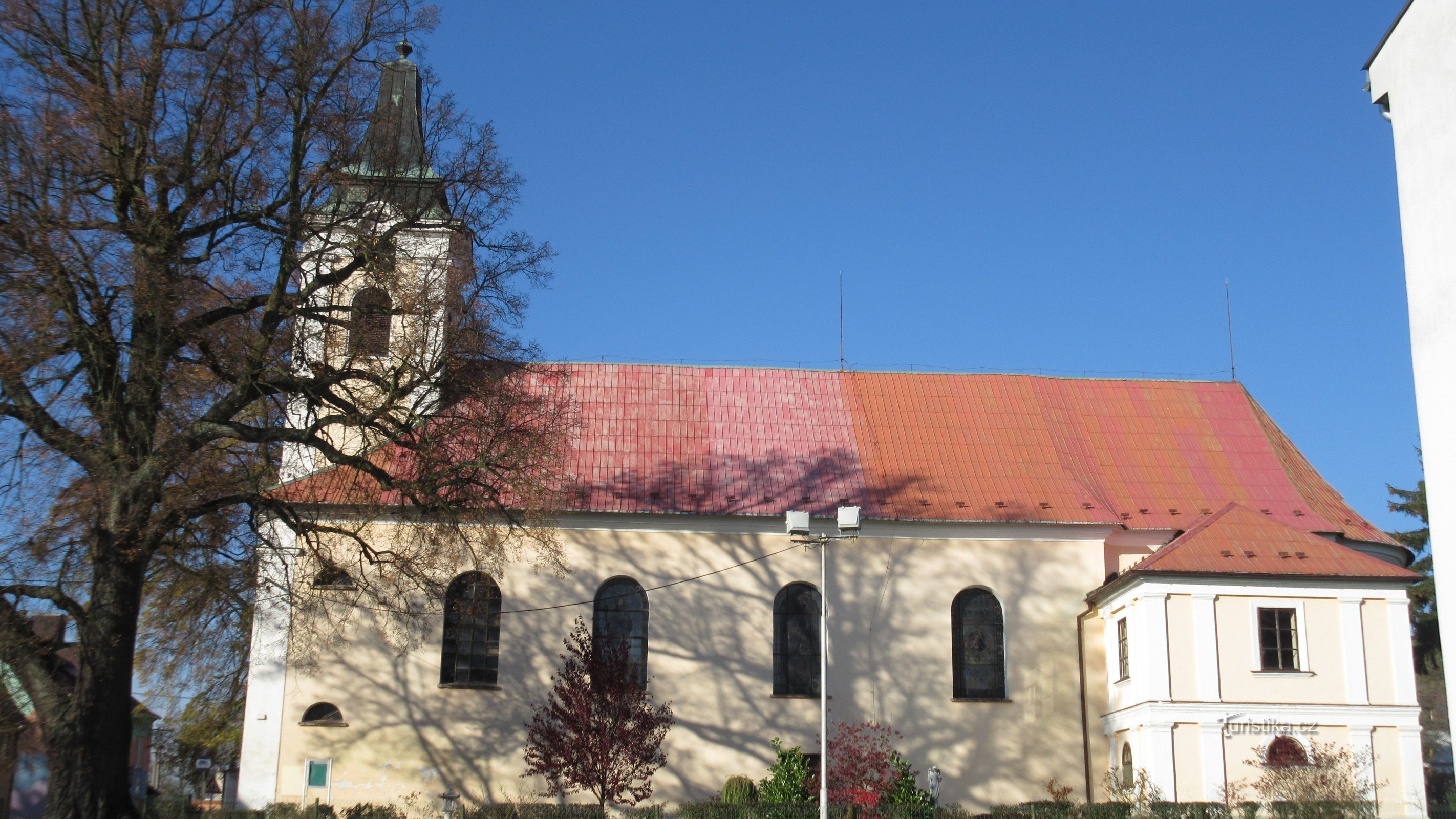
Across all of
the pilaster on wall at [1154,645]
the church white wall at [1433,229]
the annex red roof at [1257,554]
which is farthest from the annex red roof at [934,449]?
the church white wall at [1433,229]

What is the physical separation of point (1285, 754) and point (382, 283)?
1832cm

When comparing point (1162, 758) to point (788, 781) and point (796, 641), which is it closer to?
point (788, 781)

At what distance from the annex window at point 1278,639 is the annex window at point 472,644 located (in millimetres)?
15097

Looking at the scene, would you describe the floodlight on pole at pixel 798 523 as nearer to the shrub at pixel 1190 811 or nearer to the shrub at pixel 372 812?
the shrub at pixel 1190 811

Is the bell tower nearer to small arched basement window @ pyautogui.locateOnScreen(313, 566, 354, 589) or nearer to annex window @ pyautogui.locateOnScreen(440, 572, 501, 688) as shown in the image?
small arched basement window @ pyautogui.locateOnScreen(313, 566, 354, 589)

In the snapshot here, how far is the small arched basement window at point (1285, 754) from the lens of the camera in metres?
24.0

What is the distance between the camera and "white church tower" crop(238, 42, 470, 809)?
1853 centimetres

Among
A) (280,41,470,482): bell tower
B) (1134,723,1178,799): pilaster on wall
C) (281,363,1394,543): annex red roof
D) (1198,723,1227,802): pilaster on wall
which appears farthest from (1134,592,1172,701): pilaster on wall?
(280,41,470,482): bell tower

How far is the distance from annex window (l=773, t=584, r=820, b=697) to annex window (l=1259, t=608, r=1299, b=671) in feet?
28.6

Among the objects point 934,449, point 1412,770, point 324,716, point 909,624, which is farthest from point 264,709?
point 1412,770

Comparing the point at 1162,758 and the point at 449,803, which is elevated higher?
the point at 1162,758

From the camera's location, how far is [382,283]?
730 inches

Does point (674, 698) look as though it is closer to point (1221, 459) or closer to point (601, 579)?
point (601, 579)

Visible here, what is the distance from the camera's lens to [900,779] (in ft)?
83.0
